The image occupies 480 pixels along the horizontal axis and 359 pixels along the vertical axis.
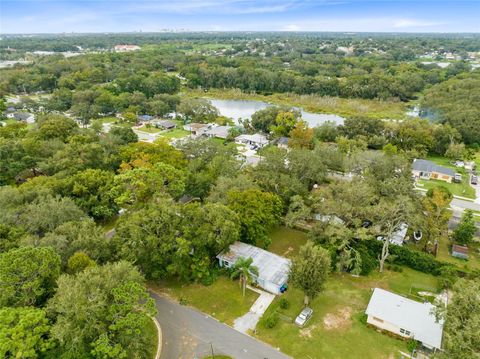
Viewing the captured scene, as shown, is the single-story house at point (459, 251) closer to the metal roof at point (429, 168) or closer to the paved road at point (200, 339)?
the metal roof at point (429, 168)

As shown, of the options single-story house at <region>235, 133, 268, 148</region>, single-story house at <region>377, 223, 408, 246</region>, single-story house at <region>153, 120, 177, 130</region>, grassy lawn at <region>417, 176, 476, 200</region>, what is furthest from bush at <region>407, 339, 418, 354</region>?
single-story house at <region>153, 120, 177, 130</region>

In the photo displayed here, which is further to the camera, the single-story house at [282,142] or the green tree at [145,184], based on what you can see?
the single-story house at [282,142]

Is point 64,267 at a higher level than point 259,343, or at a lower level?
higher

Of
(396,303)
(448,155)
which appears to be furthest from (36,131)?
(448,155)

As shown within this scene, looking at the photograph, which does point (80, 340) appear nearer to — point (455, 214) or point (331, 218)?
point (331, 218)

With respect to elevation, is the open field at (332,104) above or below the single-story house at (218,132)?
above

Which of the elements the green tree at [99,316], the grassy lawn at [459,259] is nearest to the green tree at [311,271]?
the green tree at [99,316]

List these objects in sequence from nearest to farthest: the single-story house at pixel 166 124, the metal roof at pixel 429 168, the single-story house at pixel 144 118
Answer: the metal roof at pixel 429 168 → the single-story house at pixel 166 124 → the single-story house at pixel 144 118
